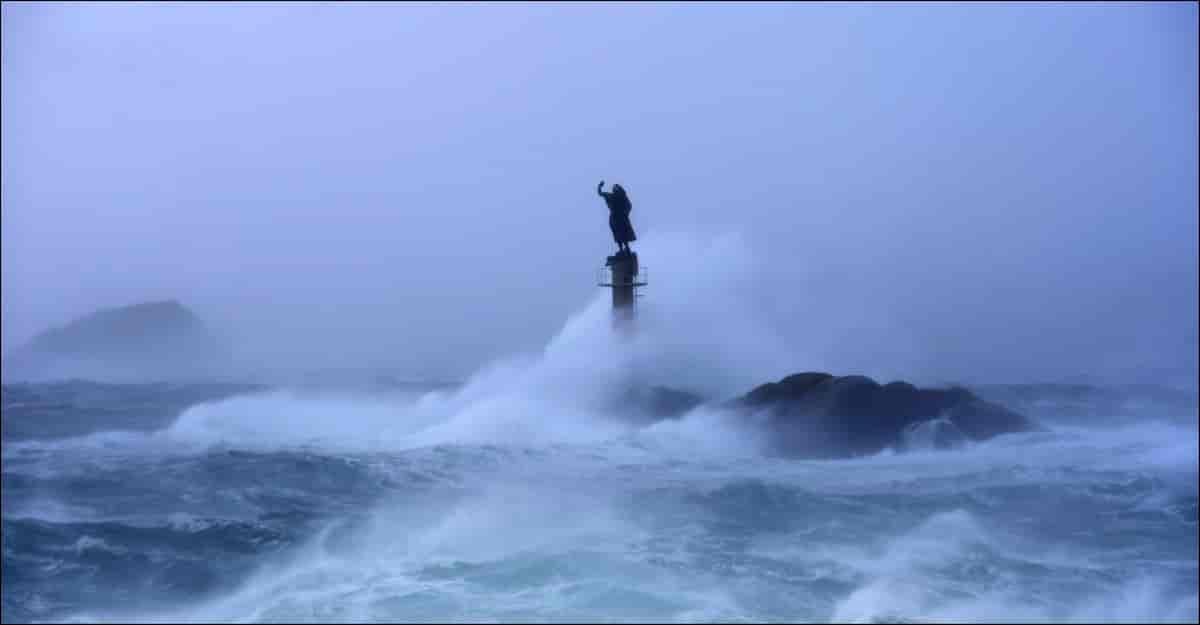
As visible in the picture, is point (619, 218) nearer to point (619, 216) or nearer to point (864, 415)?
point (619, 216)

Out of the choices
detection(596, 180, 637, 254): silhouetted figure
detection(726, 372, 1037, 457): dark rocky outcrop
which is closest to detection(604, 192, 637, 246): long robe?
detection(596, 180, 637, 254): silhouetted figure

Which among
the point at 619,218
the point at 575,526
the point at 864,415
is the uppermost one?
the point at 619,218

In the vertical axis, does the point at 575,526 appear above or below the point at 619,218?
below

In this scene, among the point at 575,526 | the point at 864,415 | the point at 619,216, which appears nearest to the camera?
the point at 575,526

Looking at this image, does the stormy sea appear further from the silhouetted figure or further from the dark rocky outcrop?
the silhouetted figure

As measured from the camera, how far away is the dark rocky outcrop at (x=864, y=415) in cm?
1783

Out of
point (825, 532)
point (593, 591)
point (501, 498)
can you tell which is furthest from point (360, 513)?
point (825, 532)

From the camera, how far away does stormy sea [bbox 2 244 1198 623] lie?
28.8ft

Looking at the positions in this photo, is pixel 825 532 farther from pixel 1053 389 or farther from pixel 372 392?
pixel 1053 389

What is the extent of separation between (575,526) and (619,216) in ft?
45.7

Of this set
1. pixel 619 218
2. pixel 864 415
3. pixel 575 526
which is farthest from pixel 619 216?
pixel 575 526

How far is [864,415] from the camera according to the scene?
18234 millimetres

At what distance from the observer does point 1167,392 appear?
2792 centimetres

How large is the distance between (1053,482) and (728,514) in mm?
5512
